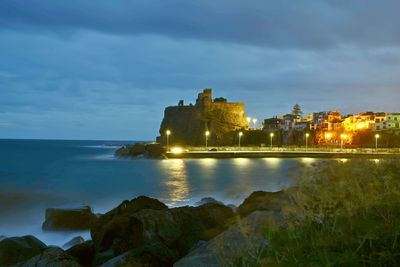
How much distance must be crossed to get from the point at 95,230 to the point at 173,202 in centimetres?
1393

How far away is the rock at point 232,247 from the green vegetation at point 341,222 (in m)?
0.18

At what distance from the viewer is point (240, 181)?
3519 centimetres

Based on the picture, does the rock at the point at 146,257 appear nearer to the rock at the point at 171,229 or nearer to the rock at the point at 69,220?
the rock at the point at 171,229

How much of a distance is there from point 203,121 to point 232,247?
9259 centimetres

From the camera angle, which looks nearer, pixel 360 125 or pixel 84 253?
pixel 84 253

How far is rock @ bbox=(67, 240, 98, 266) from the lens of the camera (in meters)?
7.95

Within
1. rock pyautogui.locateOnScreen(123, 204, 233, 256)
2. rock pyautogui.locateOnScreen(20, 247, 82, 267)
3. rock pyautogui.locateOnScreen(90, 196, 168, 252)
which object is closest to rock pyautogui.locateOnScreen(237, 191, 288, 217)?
rock pyautogui.locateOnScreen(123, 204, 233, 256)

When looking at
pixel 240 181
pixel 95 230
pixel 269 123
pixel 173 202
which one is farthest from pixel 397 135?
pixel 95 230

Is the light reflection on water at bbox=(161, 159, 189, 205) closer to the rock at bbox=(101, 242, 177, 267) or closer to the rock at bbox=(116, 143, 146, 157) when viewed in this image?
the rock at bbox=(101, 242, 177, 267)

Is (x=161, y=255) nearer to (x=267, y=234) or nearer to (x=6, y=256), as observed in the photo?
(x=267, y=234)

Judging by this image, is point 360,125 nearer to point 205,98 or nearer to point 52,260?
point 205,98

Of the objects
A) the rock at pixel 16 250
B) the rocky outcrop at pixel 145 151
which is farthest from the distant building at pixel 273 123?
the rock at pixel 16 250

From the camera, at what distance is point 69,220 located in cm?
1294

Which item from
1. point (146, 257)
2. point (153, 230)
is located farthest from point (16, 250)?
point (146, 257)
